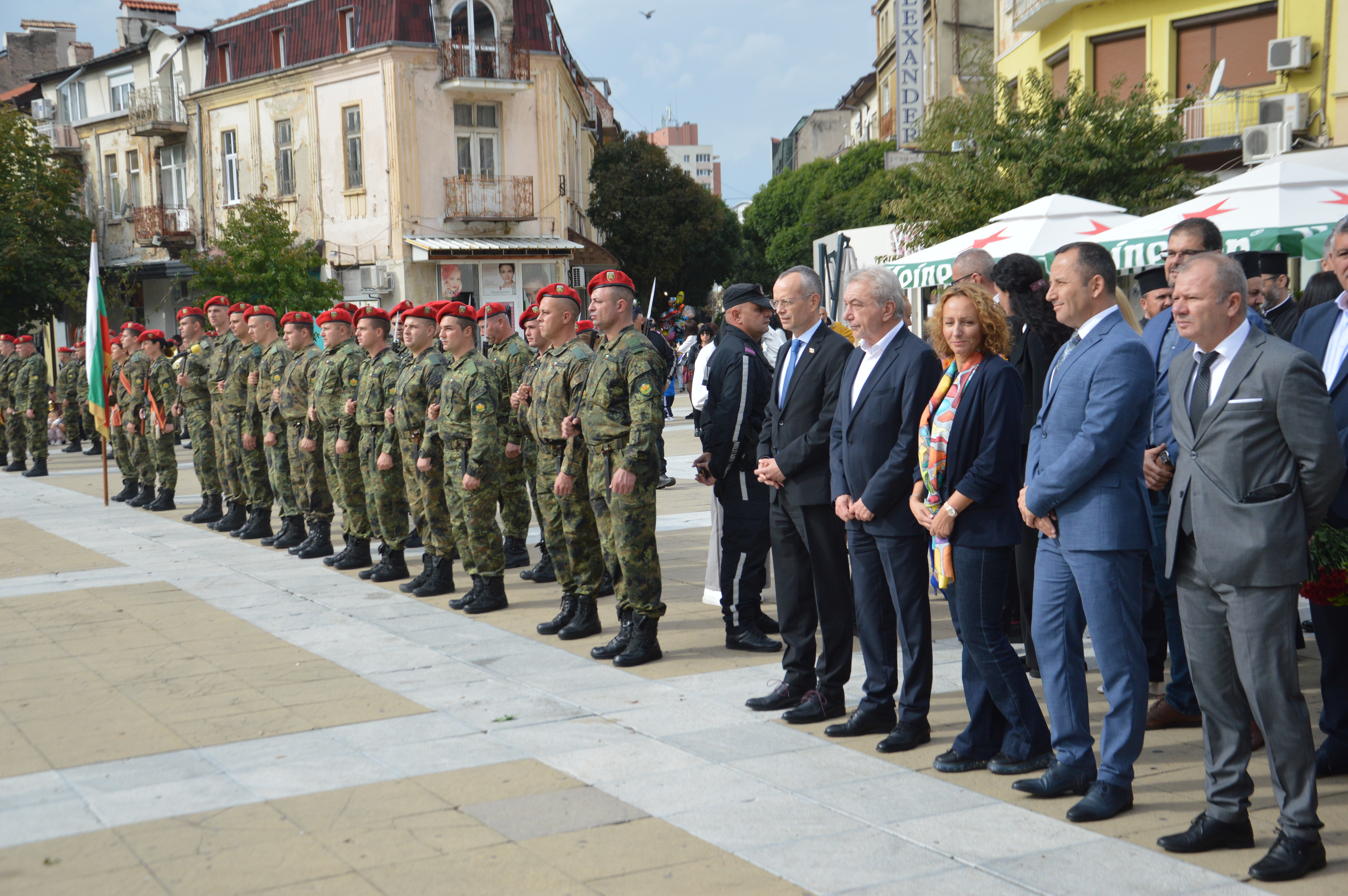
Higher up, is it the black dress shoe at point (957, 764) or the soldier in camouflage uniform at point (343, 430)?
the soldier in camouflage uniform at point (343, 430)

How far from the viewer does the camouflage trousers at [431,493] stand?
911 centimetres

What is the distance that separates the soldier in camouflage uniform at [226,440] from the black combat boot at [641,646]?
6.85 meters

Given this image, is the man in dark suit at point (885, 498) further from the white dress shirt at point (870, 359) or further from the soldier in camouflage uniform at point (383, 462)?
the soldier in camouflage uniform at point (383, 462)

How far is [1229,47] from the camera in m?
22.7

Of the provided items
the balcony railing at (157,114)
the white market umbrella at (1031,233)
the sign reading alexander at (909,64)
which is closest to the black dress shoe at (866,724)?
the white market umbrella at (1031,233)

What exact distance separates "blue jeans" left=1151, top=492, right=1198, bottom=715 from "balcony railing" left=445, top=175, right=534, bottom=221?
27.5 m

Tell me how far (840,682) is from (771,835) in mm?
1563

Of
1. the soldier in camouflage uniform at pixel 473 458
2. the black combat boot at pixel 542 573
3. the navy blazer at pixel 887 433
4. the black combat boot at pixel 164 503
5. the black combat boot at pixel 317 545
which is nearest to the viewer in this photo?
the navy blazer at pixel 887 433

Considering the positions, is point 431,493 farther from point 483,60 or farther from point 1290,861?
point 483,60

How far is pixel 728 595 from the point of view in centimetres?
740

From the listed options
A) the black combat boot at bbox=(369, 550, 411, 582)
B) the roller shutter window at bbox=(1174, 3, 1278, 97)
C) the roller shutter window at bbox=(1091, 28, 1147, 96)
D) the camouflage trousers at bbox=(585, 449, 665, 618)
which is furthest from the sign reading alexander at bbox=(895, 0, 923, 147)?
the camouflage trousers at bbox=(585, 449, 665, 618)

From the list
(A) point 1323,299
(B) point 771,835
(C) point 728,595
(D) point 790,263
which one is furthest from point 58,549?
(D) point 790,263

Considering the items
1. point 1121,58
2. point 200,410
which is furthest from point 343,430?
point 1121,58

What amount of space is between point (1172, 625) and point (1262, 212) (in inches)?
141
